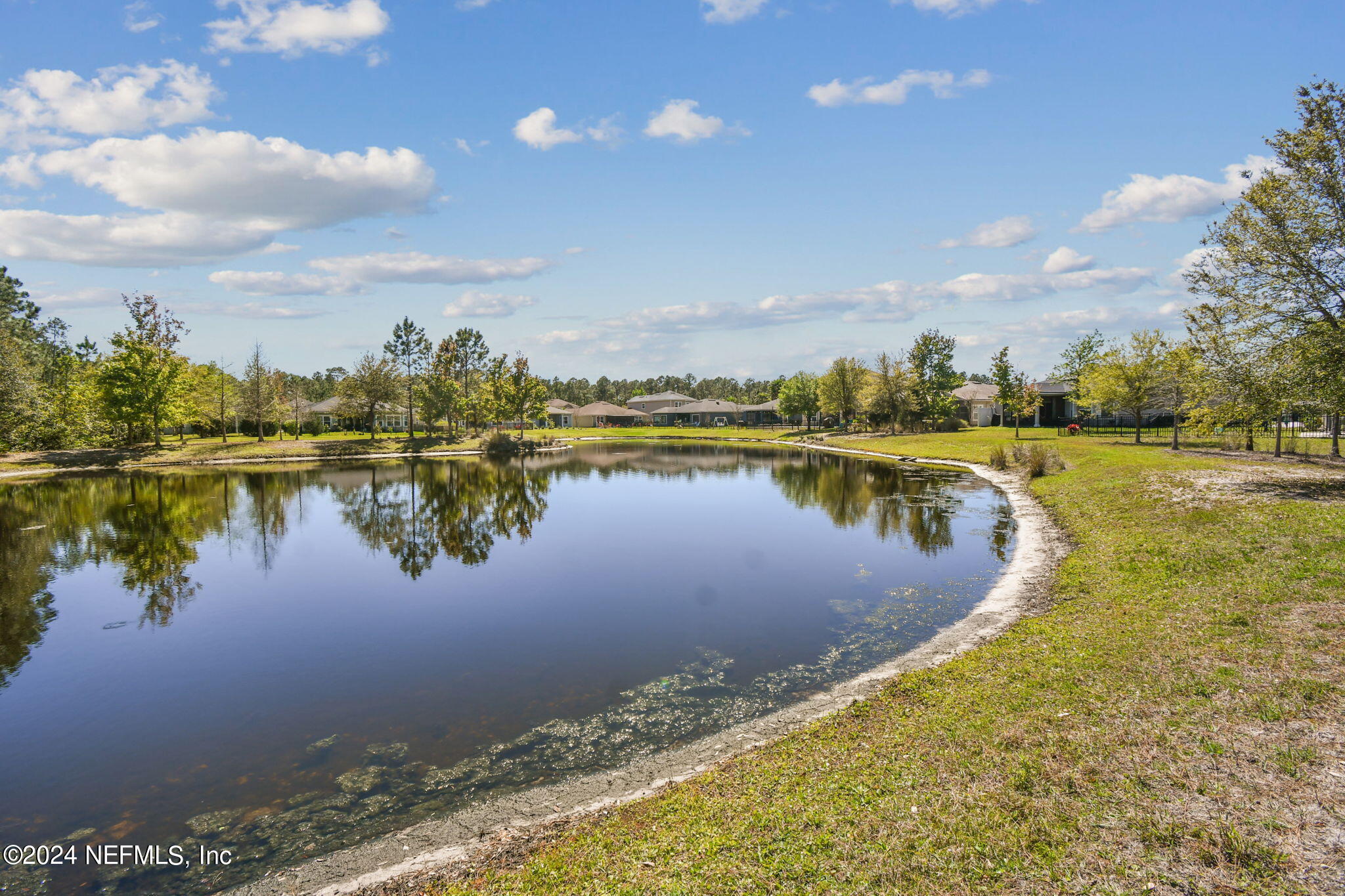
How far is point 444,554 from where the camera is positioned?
21844 millimetres

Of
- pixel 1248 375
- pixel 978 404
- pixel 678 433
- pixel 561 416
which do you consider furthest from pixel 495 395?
pixel 1248 375

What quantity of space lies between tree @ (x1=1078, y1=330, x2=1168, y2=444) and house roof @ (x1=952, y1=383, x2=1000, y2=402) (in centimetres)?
3088

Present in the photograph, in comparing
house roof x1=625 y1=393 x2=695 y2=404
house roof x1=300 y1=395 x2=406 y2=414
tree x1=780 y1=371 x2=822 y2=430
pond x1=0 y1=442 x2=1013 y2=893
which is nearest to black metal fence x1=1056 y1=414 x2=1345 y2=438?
pond x1=0 y1=442 x2=1013 y2=893

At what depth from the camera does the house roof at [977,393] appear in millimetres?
79125

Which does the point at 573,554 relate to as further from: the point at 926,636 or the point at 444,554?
the point at 926,636

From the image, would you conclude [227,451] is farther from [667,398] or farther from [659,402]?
[667,398]

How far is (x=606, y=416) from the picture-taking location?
4803 inches

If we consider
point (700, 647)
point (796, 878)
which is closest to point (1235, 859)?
point (796, 878)

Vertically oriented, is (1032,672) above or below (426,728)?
above

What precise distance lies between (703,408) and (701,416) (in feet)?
6.59

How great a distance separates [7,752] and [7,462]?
5466cm

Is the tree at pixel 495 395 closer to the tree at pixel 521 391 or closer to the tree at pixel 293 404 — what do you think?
the tree at pixel 521 391

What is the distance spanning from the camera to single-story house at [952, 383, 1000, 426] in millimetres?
76938

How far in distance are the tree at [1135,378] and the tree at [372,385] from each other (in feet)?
223
